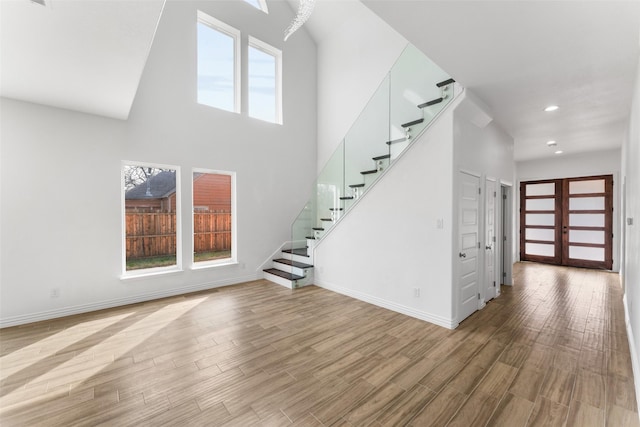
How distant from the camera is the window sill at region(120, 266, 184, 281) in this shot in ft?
14.5

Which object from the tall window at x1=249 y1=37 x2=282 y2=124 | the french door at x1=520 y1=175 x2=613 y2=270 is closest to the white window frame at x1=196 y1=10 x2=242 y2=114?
the tall window at x1=249 y1=37 x2=282 y2=124

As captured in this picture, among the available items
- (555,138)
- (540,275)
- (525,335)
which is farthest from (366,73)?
(540,275)

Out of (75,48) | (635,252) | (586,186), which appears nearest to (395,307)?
(635,252)

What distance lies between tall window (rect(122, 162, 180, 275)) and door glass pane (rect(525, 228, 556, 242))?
9577 mm

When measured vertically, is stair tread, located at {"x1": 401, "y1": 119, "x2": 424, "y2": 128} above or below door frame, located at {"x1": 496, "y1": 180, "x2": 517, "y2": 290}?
above

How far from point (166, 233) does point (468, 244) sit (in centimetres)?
519

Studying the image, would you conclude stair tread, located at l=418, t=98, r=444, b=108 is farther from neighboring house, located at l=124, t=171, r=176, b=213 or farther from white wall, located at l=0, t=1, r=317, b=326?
neighboring house, located at l=124, t=171, r=176, b=213

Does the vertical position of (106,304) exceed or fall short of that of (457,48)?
it falls short

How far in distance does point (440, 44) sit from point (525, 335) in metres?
3.45

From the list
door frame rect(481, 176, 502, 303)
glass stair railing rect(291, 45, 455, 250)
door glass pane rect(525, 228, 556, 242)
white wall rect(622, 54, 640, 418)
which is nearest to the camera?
white wall rect(622, 54, 640, 418)

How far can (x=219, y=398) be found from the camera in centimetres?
217

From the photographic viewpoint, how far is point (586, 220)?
280 inches

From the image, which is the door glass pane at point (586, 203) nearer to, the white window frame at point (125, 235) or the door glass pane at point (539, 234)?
the door glass pane at point (539, 234)

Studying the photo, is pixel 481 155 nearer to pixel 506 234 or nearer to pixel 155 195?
pixel 506 234
